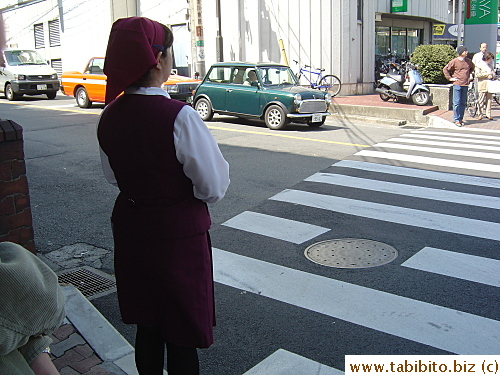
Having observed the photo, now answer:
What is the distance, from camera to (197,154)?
242 centimetres

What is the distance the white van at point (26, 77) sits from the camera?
21344 mm

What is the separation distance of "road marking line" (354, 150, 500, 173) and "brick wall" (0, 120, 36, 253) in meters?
7.24

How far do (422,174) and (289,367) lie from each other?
598 cm

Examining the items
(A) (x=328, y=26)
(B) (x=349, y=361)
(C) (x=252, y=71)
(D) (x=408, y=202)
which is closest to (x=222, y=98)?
(C) (x=252, y=71)

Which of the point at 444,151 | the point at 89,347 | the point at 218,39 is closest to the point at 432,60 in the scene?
the point at 444,151

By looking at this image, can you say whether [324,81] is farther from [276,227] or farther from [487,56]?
[276,227]

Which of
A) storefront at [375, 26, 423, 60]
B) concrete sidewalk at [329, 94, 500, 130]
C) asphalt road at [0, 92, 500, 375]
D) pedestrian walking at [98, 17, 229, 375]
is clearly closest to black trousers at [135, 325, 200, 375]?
pedestrian walking at [98, 17, 229, 375]

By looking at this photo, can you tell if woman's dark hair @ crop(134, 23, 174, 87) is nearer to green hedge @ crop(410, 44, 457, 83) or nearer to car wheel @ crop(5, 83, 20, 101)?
green hedge @ crop(410, 44, 457, 83)

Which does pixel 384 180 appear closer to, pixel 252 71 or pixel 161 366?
pixel 161 366

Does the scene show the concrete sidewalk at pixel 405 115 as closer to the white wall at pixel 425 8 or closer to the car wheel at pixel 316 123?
the car wheel at pixel 316 123

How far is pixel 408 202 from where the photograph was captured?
715 centimetres

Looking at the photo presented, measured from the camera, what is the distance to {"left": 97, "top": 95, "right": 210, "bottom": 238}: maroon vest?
243 cm

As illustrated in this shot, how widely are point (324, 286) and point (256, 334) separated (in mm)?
1006

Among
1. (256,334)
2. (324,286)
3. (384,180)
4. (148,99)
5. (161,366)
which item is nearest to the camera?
(148,99)
